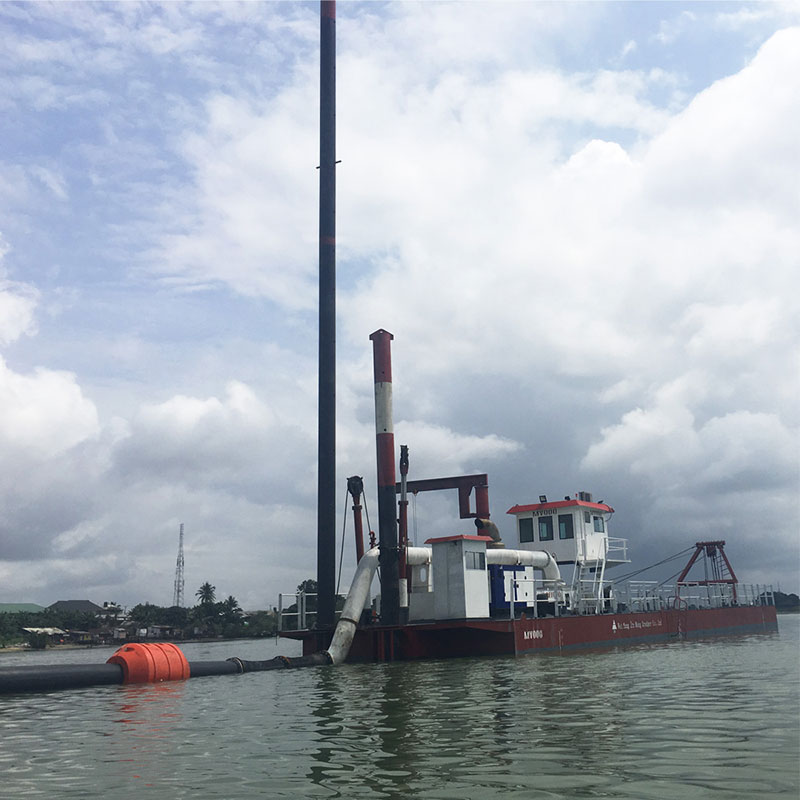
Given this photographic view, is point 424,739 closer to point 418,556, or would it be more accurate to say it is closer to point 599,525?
point 418,556

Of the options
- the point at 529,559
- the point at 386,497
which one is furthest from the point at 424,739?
the point at 529,559

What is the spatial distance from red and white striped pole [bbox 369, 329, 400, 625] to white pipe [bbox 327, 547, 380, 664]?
61cm

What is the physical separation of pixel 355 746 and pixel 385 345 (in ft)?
70.8

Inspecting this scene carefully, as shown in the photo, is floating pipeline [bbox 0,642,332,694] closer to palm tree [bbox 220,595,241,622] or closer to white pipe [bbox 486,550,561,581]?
white pipe [bbox 486,550,561,581]


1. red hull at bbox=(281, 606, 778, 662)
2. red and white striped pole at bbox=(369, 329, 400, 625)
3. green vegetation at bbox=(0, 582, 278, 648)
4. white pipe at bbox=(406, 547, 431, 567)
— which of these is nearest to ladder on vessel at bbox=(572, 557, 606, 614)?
red hull at bbox=(281, 606, 778, 662)

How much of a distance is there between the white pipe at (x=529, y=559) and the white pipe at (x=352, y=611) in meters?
5.74

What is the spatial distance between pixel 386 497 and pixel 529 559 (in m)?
9.59

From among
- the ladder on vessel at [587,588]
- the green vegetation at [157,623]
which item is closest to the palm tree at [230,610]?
the green vegetation at [157,623]

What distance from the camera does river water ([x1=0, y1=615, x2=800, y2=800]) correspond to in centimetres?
889

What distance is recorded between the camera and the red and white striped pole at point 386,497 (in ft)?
99.1

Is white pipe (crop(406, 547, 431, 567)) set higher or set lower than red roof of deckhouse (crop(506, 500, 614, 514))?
lower

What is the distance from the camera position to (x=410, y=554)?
1275 inches

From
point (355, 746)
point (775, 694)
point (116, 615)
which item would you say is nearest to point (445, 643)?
point (775, 694)

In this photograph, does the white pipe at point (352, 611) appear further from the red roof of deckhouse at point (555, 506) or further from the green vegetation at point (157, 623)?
the green vegetation at point (157, 623)
